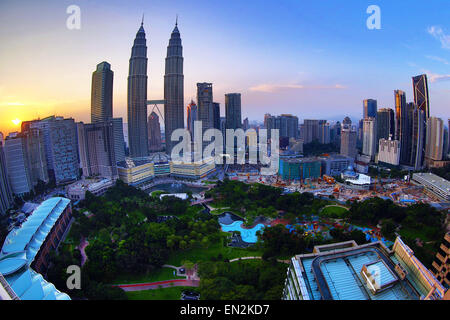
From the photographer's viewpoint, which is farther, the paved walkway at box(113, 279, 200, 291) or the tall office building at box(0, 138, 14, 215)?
the tall office building at box(0, 138, 14, 215)

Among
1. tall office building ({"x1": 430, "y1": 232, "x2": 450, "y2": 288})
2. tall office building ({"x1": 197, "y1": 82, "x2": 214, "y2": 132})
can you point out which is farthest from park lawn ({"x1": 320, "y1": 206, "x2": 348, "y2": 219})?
tall office building ({"x1": 197, "y1": 82, "x2": 214, "y2": 132})

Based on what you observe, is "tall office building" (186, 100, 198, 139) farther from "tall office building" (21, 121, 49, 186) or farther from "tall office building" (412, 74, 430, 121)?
"tall office building" (412, 74, 430, 121)

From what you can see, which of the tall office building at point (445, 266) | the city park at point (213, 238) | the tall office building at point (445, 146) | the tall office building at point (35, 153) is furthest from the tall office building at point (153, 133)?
the tall office building at point (445, 266)

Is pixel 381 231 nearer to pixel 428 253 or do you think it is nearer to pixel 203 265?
pixel 428 253

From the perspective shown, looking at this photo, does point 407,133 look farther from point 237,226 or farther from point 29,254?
point 29,254

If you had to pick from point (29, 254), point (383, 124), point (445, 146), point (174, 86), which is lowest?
point (29, 254)

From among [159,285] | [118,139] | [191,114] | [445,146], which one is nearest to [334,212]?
[159,285]

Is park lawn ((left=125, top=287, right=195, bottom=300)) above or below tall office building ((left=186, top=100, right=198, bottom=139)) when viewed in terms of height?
below
